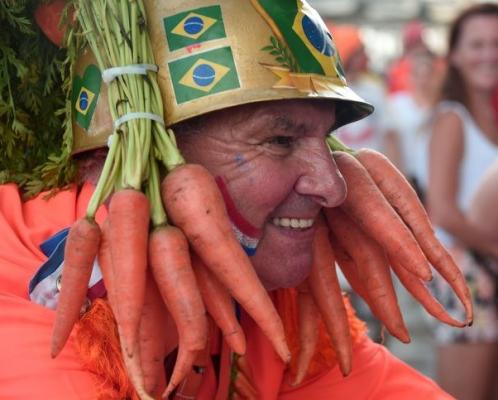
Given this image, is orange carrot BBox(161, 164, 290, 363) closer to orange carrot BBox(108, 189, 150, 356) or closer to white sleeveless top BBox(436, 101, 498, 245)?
orange carrot BBox(108, 189, 150, 356)

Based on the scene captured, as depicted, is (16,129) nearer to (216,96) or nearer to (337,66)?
(216,96)

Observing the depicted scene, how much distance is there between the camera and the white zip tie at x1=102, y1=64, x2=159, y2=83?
6.53 feet

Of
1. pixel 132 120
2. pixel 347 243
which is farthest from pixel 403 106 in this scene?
pixel 132 120

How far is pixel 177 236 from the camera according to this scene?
1.92 m

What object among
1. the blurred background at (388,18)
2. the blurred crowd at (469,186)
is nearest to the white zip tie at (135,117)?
the blurred crowd at (469,186)

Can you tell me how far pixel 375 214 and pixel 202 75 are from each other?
547 millimetres

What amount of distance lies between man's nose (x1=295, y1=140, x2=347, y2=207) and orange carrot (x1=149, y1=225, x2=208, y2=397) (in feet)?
1.11

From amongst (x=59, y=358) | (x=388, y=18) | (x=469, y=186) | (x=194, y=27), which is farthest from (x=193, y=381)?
(x=388, y=18)

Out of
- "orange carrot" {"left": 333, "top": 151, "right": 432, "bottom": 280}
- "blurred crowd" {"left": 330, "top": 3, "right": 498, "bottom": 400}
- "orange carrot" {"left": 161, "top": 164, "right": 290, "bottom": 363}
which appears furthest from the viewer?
"blurred crowd" {"left": 330, "top": 3, "right": 498, "bottom": 400}

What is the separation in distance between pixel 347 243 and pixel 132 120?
688mm

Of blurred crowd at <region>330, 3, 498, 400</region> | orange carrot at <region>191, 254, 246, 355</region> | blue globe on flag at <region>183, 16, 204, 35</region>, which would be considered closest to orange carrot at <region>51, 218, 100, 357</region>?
orange carrot at <region>191, 254, 246, 355</region>

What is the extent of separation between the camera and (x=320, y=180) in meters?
2.13

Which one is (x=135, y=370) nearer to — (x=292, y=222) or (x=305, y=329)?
(x=292, y=222)

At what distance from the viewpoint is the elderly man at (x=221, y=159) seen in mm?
1972
